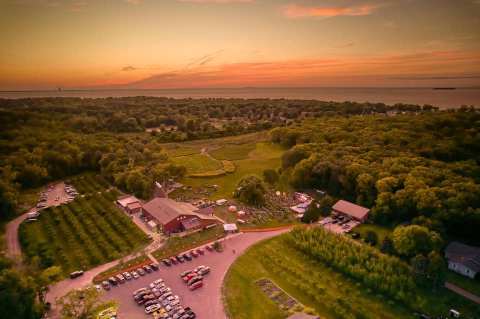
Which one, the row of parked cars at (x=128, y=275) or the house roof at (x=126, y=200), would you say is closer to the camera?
the row of parked cars at (x=128, y=275)

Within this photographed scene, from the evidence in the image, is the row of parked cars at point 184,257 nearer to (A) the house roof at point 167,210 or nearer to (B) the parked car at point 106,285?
(B) the parked car at point 106,285

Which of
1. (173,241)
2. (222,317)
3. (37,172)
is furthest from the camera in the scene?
(37,172)

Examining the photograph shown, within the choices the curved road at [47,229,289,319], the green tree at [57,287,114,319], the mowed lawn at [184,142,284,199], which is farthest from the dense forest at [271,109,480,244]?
the green tree at [57,287,114,319]

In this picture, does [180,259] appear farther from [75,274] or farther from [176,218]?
[75,274]

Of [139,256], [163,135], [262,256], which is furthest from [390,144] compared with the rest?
[163,135]

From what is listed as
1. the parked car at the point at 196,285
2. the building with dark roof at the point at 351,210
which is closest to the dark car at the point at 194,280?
the parked car at the point at 196,285

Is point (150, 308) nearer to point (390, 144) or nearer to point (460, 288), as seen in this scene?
point (460, 288)

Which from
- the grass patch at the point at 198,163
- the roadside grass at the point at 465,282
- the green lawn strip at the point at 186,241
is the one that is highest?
the grass patch at the point at 198,163
